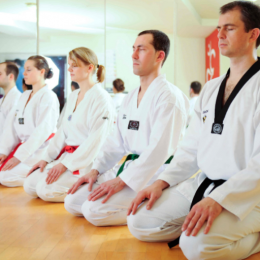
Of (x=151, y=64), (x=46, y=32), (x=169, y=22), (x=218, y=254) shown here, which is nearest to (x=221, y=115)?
(x=218, y=254)

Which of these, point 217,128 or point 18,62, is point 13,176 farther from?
point 217,128

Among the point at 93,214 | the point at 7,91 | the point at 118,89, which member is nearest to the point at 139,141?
the point at 93,214

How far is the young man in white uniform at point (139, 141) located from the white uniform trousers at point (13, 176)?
133 centimetres

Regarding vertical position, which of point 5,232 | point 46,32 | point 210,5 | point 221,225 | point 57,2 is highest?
point 210,5

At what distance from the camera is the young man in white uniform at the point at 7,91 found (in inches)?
160

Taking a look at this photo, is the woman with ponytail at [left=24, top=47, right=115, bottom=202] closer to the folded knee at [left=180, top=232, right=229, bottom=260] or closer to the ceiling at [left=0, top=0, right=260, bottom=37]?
the folded knee at [left=180, top=232, right=229, bottom=260]

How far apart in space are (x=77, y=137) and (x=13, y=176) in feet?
3.38

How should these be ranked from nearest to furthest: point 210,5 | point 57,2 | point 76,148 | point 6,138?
point 76,148
point 6,138
point 57,2
point 210,5

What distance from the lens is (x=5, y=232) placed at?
200 centimetres

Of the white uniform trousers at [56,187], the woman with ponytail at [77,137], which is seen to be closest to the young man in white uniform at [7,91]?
the woman with ponytail at [77,137]

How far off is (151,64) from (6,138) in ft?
6.94

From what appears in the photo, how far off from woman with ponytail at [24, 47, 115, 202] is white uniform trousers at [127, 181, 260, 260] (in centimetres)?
107

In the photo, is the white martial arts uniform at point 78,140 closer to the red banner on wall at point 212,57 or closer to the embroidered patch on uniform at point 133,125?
the embroidered patch on uniform at point 133,125

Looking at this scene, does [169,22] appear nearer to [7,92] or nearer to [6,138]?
[7,92]
